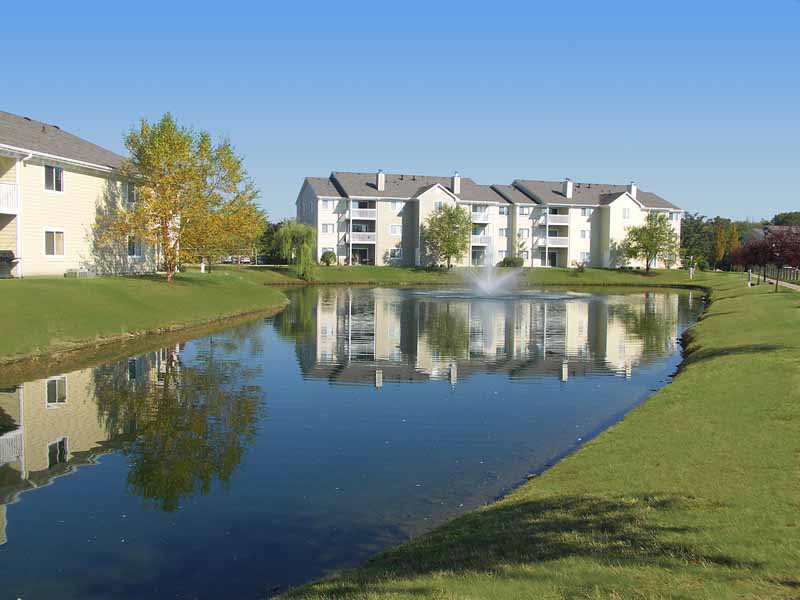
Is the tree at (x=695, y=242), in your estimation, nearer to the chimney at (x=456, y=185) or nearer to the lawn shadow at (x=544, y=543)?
the chimney at (x=456, y=185)

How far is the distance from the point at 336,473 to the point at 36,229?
30.5m

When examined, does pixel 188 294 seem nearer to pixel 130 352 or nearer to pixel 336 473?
pixel 130 352

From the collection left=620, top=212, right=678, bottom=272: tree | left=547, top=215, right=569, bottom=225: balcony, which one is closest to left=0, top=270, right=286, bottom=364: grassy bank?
left=547, top=215, right=569, bottom=225: balcony

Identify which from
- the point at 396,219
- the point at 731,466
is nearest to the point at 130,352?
the point at 731,466

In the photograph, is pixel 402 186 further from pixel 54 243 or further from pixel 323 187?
pixel 54 243

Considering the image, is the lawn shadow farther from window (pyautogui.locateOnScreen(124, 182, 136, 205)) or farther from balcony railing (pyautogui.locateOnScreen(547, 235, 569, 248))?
balcony railing (pyautogui.locateOnScreen(547, 235, 569, 248))

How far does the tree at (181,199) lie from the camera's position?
43.3 meters

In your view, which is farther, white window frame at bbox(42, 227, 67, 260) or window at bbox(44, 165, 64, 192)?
white window frame at bbox(42, 227, 67, 260)

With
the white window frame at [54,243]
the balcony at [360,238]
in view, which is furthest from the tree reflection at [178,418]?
the balcony at [360,238]

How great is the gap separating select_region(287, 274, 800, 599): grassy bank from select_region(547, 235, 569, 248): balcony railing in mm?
86672

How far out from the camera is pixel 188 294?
135ft

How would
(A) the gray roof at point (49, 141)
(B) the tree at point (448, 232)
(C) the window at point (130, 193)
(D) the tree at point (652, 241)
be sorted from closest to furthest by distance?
1. (A) the gray roof at point (49, 141)
2. (C) the window at point (130, 193)
3. (B) the tree at point (448, 232)
4. (D) the tree at point (652, 241)

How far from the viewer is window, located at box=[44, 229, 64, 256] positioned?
3844 centimetres

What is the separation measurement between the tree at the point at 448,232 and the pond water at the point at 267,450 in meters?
59.5
